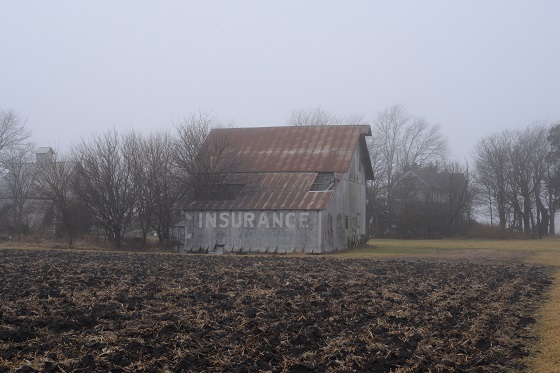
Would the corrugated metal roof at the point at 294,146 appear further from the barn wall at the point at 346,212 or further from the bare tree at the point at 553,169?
the bare tree at the point at 553,169

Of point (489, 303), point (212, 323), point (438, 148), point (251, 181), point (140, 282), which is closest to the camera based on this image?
point (212, 323)

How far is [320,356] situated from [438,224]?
57.6 meters

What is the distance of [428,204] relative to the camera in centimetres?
6606

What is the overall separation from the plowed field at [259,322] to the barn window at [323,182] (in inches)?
684

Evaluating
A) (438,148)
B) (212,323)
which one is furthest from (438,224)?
(212,323)

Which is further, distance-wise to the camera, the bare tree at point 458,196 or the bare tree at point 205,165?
the bare tree at point 458,196

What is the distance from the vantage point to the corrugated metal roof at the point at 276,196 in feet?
116

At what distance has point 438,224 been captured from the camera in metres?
64.8

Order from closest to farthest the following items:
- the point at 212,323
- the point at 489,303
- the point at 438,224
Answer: the point at 212,323 < the point at 489,303 < the point at 438,224

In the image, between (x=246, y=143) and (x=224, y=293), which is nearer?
(x=224, y=293)

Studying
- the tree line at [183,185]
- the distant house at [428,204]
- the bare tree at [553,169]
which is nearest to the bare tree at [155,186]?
the tree line at [183,185]

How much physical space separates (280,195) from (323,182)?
269cm

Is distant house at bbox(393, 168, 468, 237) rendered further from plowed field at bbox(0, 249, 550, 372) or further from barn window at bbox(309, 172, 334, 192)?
plowed field at bbox(0, 249, 550, 372)

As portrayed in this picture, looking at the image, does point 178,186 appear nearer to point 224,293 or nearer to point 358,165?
point 358,165
